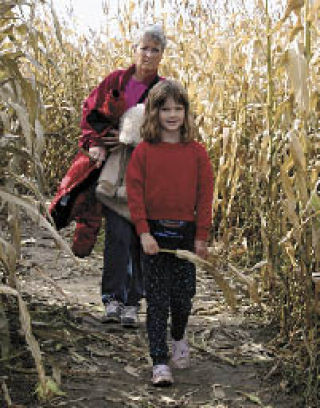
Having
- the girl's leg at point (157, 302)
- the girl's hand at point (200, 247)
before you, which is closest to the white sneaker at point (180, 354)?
the girl's leg at point (157, 302)

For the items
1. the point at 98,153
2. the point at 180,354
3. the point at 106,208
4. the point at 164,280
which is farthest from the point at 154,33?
the point at 180,354

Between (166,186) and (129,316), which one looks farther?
(129,316)

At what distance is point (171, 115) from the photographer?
2.50 m

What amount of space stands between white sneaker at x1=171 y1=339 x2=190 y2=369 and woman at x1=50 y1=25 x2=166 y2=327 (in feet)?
1.42

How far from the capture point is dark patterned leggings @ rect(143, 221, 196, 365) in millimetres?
2520

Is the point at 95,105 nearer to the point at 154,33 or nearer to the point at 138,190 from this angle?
the point at 154,33

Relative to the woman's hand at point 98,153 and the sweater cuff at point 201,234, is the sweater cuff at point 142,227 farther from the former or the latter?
the woman's hand at point 98,153

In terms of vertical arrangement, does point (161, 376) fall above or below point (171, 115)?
below

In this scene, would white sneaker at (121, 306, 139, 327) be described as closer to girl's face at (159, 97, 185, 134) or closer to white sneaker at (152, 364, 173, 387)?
white sneaker at (152, 364, 173, 387)

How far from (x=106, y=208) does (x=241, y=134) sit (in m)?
0.92

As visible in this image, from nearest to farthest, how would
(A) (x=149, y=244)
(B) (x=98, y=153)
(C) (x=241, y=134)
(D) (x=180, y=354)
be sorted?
(A) (x=149, y=244)
(D) (x=180, y=354)
(B) (x=98, y=153)
(C) (x=241, y=134)

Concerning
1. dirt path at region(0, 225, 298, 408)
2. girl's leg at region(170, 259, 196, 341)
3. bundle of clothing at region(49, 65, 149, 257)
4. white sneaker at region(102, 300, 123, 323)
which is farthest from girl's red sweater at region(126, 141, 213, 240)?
white sneaker at region(102, 300, 123, 323)

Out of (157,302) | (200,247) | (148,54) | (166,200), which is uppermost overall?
(148,54)

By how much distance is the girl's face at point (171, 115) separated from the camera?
2.51 metres
